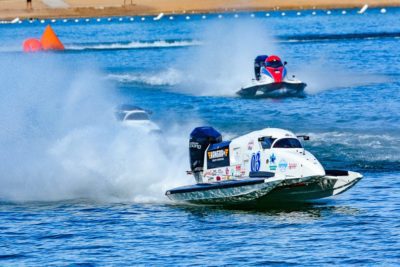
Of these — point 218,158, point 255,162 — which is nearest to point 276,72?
point 218,158

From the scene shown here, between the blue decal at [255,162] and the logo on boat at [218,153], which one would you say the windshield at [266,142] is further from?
the logo on boat at [218,153]

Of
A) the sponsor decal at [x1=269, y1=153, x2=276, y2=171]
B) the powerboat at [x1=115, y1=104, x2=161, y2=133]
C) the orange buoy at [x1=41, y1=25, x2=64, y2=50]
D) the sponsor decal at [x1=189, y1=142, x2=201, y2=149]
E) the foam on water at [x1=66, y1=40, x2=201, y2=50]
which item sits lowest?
the sponsor decal at [x1=269, y1=153, x2=276, y2=171]

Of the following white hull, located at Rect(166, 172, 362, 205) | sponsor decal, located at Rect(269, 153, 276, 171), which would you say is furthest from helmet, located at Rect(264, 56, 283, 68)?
sponsor decal, located at Rect(269, 153, 276, 171)

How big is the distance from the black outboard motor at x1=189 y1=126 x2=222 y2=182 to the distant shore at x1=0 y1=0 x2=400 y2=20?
130 m

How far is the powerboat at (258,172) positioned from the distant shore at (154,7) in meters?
130

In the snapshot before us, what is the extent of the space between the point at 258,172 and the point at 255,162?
12.0 inches

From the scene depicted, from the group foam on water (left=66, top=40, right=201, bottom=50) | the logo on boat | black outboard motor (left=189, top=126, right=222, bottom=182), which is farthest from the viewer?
foam on water (left=66, top=40, right=201, bottom=50)

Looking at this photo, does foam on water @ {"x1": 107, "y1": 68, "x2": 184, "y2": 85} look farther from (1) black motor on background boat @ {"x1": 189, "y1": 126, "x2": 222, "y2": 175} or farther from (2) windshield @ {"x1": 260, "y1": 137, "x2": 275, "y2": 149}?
(2) windshield @ {"x1": 260, "y1": 137, "x2": 275, "y2": 149}

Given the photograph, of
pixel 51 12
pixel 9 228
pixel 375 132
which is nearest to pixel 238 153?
pixel 9 228

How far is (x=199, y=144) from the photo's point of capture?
32.4 metres

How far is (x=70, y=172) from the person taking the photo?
116ft

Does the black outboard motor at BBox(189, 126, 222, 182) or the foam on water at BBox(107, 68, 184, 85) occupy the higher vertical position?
the foam on water at BBox(107, 68, 184, 85)

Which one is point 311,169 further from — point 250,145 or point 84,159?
point 84,159

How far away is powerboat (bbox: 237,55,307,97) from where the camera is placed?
59469 millimetres
